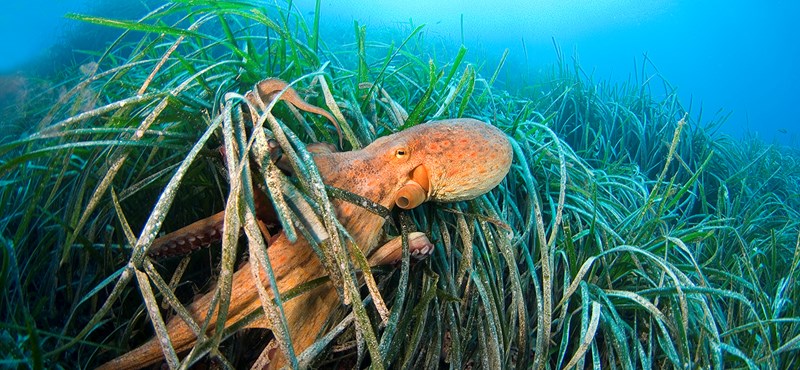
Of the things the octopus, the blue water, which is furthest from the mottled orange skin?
the blue water

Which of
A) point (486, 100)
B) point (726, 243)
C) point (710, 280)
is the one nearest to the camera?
point (710, 280)

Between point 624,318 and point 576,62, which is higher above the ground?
point 576,62

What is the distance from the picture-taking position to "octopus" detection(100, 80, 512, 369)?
3.51ft

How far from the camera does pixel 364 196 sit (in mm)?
1225

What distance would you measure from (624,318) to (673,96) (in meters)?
4.28

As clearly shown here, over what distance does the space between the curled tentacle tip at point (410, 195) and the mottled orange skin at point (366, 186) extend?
0.03 m

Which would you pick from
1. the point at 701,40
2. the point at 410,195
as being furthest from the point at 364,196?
the point at 701,40

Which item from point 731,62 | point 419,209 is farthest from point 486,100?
point 731,62

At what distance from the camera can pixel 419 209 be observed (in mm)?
1609

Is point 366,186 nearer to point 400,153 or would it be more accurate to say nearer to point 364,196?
point 364,196

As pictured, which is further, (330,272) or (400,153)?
(400,153)

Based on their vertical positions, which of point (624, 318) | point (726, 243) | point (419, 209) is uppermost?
point (419, 209)

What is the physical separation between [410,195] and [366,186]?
6.4 inches

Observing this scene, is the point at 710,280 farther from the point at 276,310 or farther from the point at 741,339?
the point at 276,310
